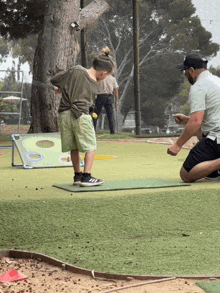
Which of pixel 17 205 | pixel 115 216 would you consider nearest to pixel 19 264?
pixel 17 205

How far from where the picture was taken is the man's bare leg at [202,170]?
5562mm

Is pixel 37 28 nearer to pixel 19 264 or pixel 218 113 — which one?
pixel 218 113

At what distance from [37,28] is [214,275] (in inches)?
637

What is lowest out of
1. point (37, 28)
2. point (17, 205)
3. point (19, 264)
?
point (19, 264)

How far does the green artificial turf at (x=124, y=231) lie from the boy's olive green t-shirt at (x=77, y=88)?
1.17 meters

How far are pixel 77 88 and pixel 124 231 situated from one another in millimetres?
1695

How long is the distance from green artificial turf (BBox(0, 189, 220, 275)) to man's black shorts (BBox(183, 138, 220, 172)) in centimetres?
97

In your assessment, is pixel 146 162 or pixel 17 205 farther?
pixel 146 162

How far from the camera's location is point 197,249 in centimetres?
374

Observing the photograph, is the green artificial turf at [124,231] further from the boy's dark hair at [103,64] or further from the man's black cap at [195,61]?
the man's black cap at [195,61]

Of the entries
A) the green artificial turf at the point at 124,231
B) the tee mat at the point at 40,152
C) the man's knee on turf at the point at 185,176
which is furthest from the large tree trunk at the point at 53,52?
the green artificial turf at the point at 124,231

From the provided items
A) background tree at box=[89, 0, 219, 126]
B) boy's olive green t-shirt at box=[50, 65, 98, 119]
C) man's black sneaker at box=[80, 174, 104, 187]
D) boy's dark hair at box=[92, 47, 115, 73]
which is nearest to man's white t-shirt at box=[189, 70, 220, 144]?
boy's dark hair at box=[92, 47, 115, 73]

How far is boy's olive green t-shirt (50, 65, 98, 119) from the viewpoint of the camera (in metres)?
5.28

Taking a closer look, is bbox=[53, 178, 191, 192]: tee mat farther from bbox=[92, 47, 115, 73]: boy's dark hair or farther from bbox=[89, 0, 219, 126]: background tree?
bbox=[89, 0, 219, 126]: background tree
